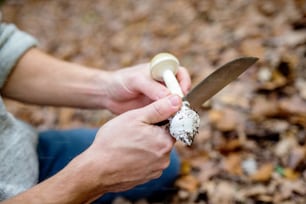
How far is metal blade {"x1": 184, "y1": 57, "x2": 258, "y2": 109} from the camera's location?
37.1 inches

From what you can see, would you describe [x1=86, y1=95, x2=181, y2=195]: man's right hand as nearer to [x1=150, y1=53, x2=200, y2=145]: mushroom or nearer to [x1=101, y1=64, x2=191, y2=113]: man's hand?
[x1=150, y1=53, x2=200, y2=145]: mushroom

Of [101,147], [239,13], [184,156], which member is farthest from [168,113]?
[239,13]

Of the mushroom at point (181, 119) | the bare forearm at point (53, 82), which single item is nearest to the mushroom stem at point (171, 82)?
the mushroom at point (181, 119)

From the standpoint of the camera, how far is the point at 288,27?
204 centimetres

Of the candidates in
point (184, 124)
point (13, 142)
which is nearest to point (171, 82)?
point (184, 124)

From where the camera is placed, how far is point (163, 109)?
0.89 m

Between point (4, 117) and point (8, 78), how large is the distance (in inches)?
9.4

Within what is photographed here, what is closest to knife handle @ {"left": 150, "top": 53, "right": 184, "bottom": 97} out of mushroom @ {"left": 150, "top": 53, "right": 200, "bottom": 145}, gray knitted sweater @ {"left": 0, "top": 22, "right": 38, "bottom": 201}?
mushroom @ {"left": 150, "top": 53, "right": 200, "bottom": 145}

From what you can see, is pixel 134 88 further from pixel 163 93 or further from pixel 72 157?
pixel 72 157

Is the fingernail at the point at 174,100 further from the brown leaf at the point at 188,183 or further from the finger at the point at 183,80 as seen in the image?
the brown leaf at the point at 188,183

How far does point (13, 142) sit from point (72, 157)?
0.79 feet

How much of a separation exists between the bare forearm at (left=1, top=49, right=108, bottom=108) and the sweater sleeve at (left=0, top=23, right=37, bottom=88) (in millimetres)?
27

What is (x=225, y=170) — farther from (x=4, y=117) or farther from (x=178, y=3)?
(x=178, y=3)

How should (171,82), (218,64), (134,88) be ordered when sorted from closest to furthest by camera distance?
(171,82)
(134,88)
(218,64)
